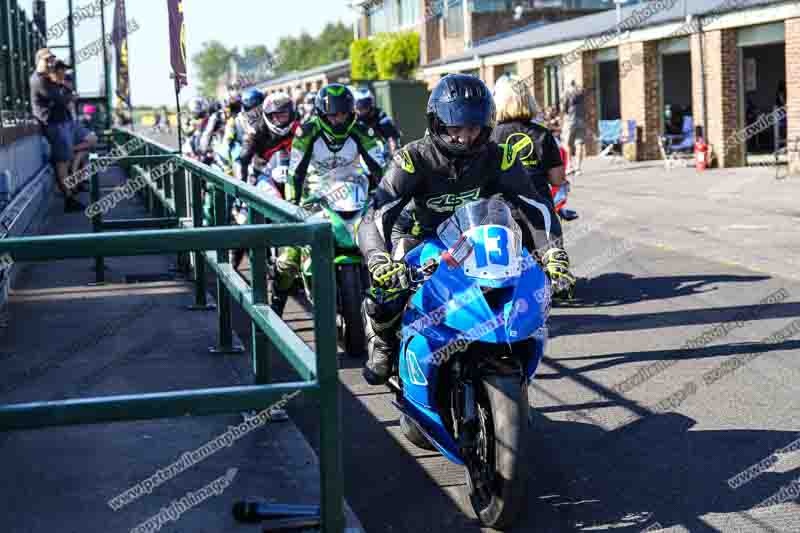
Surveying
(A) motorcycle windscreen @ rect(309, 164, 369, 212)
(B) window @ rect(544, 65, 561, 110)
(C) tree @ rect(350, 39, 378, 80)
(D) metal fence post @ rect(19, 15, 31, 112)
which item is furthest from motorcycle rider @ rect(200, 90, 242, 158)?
(C) tree @ rect(350, 39, 378, 80)

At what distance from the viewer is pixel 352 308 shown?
8352 millimetres

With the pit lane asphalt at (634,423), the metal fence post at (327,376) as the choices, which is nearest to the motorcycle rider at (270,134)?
the pit lane asphalt at (634,423)

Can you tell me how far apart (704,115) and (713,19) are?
2068 millimetres

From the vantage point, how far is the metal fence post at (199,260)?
29.2ft

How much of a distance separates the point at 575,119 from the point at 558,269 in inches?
861

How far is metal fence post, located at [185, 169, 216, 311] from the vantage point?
8906 mm

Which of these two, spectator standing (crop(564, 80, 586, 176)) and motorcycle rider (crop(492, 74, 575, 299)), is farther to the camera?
spectator standing (crop(564, 80, 586, 176))

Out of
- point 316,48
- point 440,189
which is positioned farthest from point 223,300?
point 316,48

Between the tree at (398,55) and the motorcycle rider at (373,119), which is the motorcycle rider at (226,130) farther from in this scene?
the tree at (398,55)

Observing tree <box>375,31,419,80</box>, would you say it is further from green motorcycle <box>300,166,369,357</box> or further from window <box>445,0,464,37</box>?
green motorcycle <box>300,166,369,357</box>

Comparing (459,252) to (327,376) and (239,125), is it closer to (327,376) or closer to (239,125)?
(327,376)

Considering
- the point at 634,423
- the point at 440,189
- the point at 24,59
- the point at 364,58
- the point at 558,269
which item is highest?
the point at 364,58

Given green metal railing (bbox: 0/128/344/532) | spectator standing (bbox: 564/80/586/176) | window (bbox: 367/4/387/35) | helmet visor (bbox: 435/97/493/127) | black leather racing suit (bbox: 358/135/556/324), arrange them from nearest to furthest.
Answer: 1. green metal railing (bbox: 0/128/344/532)
2. helmet visor (bbox: 435/97/493/127)
3. black leather racing suit (bbox: 358/135/556/324)
4. spectator standing (bbox: 564/80/586/176)
5. window (bbox: 367/4/387/35)

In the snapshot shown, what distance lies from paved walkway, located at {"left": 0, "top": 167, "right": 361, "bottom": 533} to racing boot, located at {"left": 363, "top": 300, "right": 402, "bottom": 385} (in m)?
0.49
